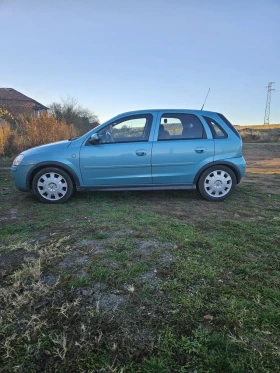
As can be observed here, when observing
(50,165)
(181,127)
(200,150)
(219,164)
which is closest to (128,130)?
(181,127)

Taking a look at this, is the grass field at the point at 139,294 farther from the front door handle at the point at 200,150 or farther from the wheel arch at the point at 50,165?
the front door handle at the point at 200,150

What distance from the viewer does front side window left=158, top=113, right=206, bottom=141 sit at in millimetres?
5273

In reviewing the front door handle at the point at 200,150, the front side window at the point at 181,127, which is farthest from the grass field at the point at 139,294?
the front side window at the point at 181,127

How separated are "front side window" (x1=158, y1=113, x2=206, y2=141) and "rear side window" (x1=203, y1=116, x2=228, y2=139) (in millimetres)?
178

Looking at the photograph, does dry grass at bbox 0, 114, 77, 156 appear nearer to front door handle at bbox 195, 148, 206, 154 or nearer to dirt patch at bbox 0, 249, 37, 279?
front door handle at bbox 195, 148, 206, 154

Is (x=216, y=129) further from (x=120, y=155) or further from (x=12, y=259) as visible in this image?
(x=12, y=259)

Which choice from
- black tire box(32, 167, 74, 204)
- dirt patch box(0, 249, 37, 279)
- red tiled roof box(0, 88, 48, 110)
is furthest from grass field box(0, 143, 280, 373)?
red tiled roof box(0, 88, 48, 110)

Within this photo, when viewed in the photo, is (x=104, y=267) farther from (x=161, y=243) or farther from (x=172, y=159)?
(x=172, y=159)

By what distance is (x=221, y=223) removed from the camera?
4062 mm

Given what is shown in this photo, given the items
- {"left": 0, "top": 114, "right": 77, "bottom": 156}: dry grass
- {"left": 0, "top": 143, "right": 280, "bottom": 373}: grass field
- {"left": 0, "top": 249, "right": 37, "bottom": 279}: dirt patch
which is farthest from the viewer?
{"left": 0, "top": 114, "right": 77, "bottom": 156}: dry grass

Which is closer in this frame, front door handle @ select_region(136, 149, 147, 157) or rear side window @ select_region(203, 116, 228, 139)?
front door handle @ select_region(136, 149, 147, 157)

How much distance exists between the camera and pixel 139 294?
2.28m

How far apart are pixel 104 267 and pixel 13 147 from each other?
39.6 feet

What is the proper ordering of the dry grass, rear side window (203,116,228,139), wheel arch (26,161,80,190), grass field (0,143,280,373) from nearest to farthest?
grass field (0,143,280,373) < wheel arch (26,161,80,190) < rear side window (203,116,228,139) < the dry grass
